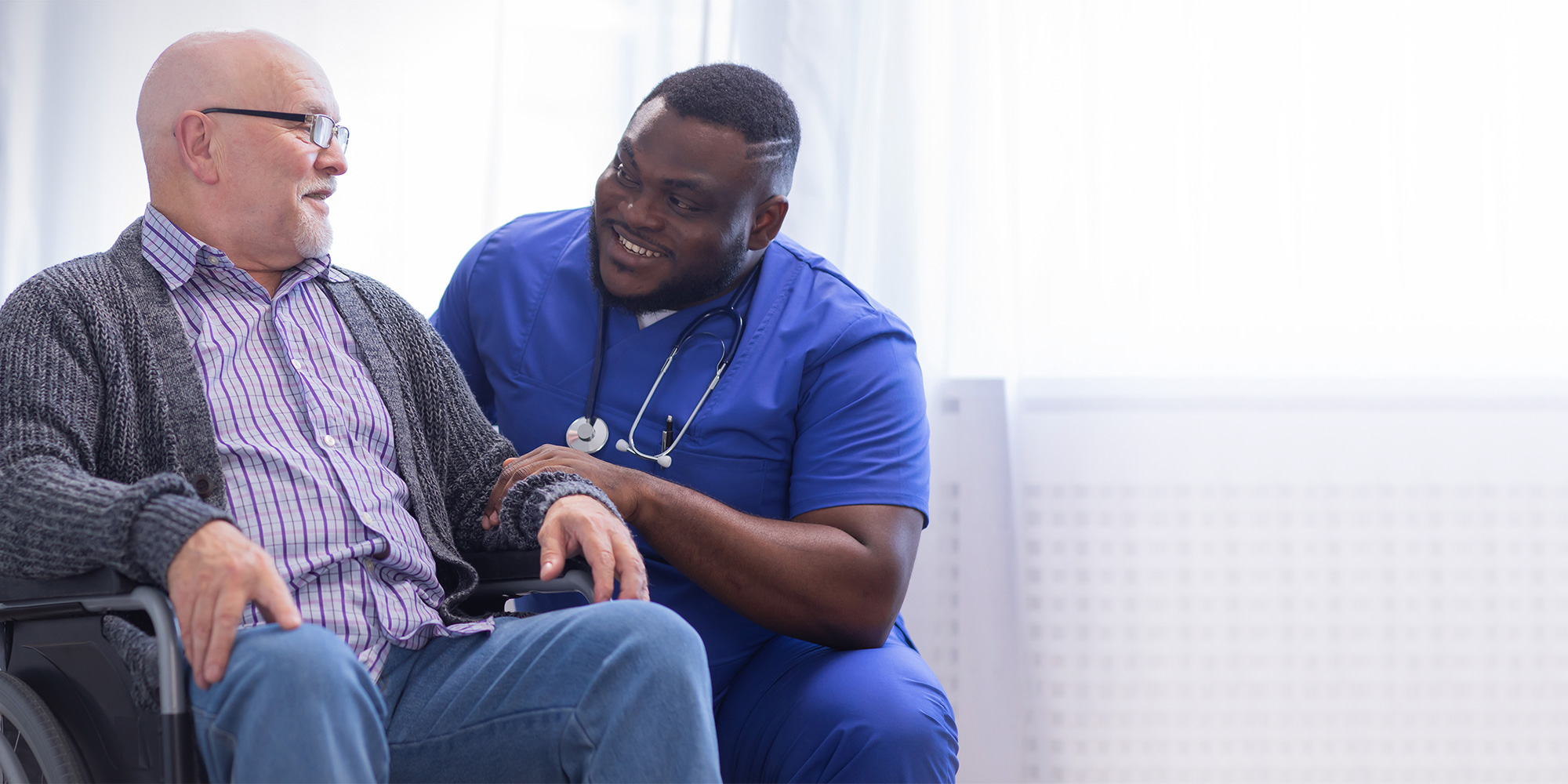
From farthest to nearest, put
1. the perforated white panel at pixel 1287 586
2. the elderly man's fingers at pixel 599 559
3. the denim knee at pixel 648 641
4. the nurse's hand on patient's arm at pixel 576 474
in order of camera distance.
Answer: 1. the perforated white panel at pixel 1287 586
2. the nurse's hand on patient's arm at pixel 576 474
3. the elderly man's fingers at pixel 599 559
4. the denim knee at pixel 648 641

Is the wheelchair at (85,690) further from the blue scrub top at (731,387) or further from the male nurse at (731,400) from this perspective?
the blue scrub top at (731,387)

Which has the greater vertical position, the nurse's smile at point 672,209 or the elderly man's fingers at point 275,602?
the nurse's smile at point 672,209

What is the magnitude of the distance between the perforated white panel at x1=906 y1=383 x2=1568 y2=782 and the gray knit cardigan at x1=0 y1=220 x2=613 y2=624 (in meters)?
0.97

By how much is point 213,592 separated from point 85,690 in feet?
0.86

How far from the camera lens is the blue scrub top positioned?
1.50 m

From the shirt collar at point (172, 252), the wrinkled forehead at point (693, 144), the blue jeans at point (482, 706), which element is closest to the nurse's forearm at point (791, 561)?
the blue jeans at point (482, 706)

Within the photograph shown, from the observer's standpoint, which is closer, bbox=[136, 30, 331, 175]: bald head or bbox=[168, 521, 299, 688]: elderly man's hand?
bbox=[168, 521, 299, 688]: elderly man's hand

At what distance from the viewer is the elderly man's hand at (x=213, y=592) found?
2.90 feet

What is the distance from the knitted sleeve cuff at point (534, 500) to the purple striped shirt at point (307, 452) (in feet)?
0.33

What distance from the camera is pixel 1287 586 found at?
2000 millimetres

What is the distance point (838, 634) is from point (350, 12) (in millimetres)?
1601

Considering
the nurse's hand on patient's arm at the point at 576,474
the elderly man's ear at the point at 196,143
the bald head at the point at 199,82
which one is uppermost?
the bald head at the point at 199,82

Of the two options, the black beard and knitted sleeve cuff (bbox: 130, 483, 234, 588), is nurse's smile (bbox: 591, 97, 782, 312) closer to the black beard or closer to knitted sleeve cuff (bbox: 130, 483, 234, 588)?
the black beard

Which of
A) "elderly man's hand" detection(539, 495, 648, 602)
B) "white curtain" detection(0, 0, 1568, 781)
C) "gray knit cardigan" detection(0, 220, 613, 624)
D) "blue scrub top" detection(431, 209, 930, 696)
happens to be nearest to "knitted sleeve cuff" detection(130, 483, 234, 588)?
"gray knit cardigan" detection(0, 220, 613, 624)
